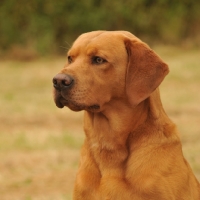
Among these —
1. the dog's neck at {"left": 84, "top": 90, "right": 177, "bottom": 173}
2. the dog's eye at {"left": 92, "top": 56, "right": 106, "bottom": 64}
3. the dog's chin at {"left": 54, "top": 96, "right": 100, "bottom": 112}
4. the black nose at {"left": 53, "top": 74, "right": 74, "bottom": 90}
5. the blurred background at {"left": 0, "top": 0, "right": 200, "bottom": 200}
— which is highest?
the dog's eye at {"left": 92, "top": 56, "right": 106, "bottom": 64}

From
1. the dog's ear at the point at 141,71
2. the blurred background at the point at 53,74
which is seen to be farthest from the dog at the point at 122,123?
the blurred background at the point at 53,74

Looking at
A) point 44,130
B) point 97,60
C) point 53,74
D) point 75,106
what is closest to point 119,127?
point 75,106

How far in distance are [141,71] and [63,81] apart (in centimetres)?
64

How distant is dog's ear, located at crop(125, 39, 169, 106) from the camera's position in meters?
5.27

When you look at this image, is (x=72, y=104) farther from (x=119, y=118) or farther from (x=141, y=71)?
(x=141, y=71)

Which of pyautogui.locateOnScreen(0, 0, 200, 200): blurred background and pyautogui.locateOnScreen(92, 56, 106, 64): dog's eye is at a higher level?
pyautogui.locateOnScreen(92, 56, 106, 64): dog's eye

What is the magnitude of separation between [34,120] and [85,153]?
7.56m

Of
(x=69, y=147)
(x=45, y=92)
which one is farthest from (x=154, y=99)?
(x=45, y=92)

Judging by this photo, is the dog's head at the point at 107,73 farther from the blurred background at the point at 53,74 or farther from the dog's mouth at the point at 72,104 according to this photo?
the blurred background at the point at 53,74

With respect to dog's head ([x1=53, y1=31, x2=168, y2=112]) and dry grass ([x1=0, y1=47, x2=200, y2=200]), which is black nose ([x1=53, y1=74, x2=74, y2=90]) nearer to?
dog's head ([x1=53, y1=31, x2=168, y2=112])

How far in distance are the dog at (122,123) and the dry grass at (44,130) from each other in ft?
7.92

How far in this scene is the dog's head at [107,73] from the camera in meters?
5.23

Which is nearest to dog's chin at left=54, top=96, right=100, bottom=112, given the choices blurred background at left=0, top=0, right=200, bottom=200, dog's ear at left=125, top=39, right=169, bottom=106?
dog's ear at left=125, top=39, right=169, bottom=106

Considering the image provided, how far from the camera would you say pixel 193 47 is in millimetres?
24984
